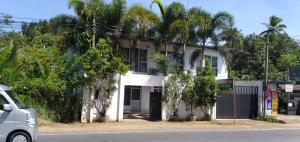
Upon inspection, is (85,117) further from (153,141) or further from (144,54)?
(153,141)

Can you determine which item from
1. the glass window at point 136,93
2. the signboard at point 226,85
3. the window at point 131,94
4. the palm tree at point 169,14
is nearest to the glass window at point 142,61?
the window at point 131,94

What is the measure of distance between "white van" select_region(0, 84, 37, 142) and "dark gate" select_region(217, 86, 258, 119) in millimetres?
22284

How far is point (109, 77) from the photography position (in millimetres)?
28547

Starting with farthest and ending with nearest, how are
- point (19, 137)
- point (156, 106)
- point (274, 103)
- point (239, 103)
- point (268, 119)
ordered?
1. point (274, 103)
2. point (239, 103)
3. point (268, 119)
4. point (156, 106)
5. point (19, 137)

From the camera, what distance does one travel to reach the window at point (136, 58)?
33281 millimetres

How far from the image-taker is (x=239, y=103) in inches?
1410

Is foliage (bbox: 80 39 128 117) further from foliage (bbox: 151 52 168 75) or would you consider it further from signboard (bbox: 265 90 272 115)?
signboard (bbox: 265 90 272 115)

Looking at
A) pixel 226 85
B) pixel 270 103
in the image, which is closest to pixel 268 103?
pixel 270 103

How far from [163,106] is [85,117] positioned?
18.4 ft

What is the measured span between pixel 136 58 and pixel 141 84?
3.25 m

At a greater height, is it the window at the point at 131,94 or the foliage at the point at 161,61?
the foliage at the point at 161,61

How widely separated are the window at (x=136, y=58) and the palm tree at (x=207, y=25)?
3571 millimetres

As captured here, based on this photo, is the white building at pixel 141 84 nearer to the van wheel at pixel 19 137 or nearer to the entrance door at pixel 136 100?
the entrance door at pixel 136 100

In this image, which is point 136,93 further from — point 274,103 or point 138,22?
point 274,103
